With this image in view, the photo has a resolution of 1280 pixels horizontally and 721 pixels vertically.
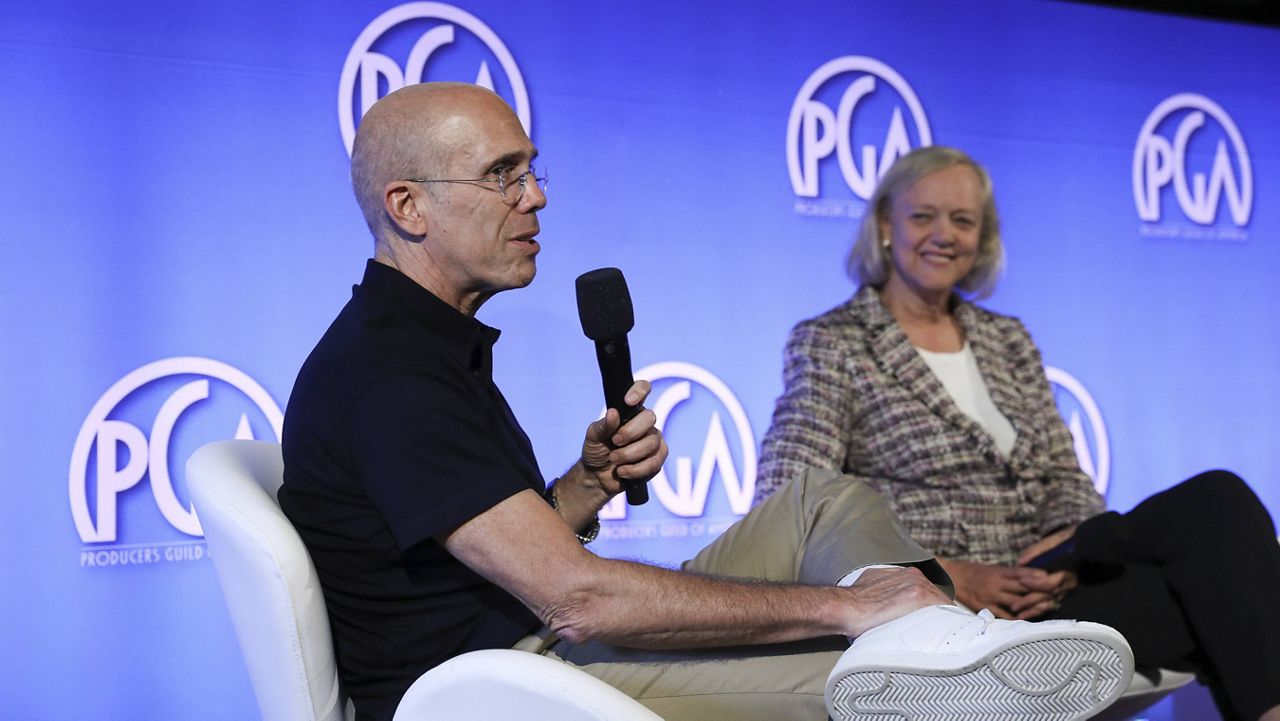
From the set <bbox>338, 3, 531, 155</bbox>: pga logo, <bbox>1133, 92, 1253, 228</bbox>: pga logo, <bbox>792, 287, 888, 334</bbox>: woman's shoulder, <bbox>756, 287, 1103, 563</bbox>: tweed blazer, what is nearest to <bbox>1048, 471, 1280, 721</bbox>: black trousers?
<bbox>756, 287, 1103, 563</bbox>: tweed blazer

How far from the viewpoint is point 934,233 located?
2416mm

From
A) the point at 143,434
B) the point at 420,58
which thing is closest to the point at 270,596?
the point at 143,434

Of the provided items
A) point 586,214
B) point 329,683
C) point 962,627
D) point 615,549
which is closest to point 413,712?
point 329,683

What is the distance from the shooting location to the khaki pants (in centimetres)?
135

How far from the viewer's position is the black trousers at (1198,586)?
181cm

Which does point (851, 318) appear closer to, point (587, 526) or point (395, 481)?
point (587, 526)

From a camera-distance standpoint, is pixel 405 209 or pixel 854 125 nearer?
pixel 405 209

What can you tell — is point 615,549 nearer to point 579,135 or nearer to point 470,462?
point 579,135

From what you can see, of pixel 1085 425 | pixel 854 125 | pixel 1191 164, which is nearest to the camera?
pixel 854 125

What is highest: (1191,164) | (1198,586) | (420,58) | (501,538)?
(420,58)

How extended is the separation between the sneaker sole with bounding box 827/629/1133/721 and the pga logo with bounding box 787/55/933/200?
2.04m

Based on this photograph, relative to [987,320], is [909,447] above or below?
below

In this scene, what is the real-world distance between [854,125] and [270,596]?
2.27 m

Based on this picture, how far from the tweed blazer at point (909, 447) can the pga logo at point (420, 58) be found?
978 mm
